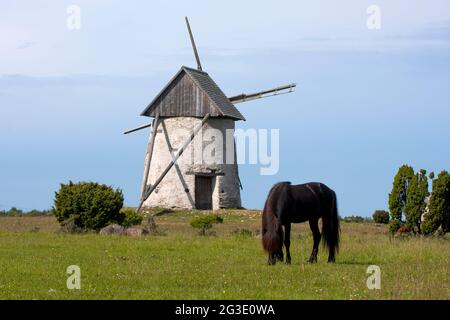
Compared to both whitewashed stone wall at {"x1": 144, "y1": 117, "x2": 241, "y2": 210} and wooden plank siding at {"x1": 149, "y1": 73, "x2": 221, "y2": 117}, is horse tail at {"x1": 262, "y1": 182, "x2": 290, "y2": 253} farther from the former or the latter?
wooden plank siding at {"x1": 149, "y1": 73, "x2": 221, "y2": 117}

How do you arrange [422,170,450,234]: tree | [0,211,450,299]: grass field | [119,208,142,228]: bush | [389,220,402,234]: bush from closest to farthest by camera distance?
[0,211,450,299]: grass field, [422,170,450,234]: tree, [389,220,402,234]: bush, [119,208,142,228]: bush

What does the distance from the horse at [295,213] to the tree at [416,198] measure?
13.6m

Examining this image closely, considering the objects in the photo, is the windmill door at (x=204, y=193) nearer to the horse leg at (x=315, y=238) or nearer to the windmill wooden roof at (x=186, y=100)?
the windmill wooden roof at (x=186, y=100)

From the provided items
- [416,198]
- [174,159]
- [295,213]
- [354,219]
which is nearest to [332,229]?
[295,213]

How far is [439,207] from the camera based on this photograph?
107 ft

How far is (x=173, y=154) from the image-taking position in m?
47.2

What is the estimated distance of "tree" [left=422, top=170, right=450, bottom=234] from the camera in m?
32.6

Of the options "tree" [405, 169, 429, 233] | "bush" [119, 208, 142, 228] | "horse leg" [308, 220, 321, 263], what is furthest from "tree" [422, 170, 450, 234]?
"horse leg" [308, 220, 321, 263]

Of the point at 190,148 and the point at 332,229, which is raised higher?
the point at 190,148

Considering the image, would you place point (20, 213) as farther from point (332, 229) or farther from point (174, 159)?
point (332, 229)

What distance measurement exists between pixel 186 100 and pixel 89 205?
1521cm

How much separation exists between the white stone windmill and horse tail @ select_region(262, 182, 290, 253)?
2770cm
